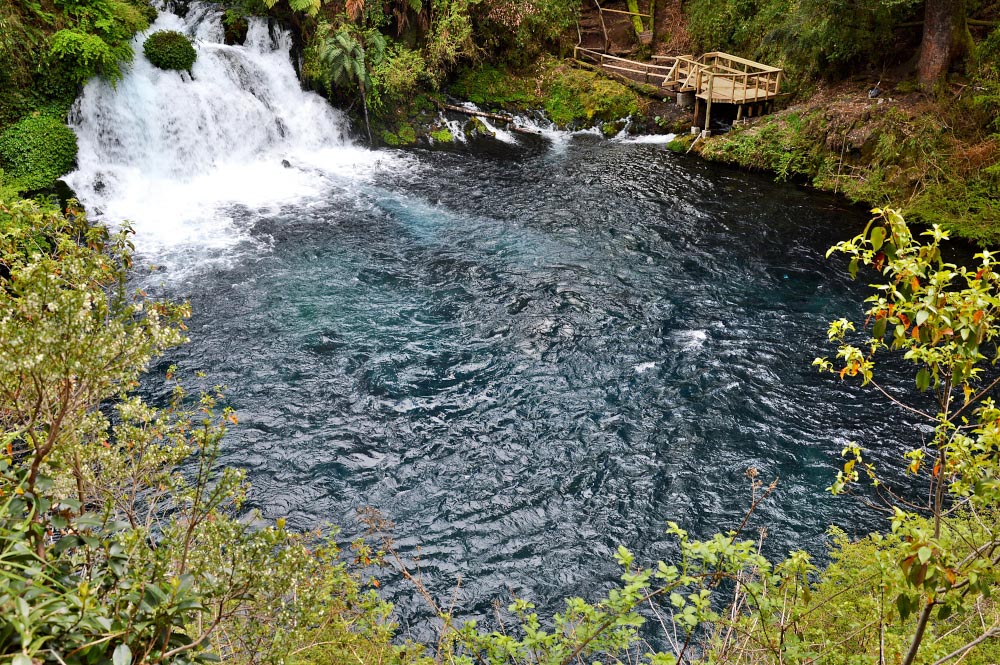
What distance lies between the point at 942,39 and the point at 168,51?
832 inches

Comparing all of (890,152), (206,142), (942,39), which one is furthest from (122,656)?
(942,39)

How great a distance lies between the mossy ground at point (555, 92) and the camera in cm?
2392

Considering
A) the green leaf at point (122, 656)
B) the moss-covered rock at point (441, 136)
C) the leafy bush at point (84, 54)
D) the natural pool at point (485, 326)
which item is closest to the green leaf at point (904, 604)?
the green leaf at point (122, 656)

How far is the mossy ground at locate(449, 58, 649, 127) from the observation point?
2392 cm

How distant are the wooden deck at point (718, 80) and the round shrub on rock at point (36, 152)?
18.5 meters

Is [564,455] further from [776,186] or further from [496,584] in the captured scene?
[776,186]

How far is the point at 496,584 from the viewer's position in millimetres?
7691

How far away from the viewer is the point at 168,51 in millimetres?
17938

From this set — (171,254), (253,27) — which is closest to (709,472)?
(171,254)

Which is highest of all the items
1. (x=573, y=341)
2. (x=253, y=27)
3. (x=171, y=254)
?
(x=253, y=27)

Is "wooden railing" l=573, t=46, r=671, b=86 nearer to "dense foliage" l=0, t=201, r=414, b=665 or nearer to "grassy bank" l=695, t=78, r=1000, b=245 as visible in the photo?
"grassy bank" l=695, t=78, r=1000, b=245

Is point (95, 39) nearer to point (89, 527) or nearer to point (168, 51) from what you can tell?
point (168, 51)

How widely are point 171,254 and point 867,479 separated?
13979mm

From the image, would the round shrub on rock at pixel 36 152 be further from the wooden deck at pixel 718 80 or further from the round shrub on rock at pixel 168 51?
the wooden deck at pixel 718 80
